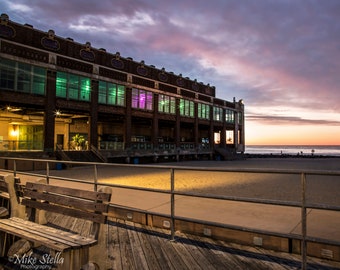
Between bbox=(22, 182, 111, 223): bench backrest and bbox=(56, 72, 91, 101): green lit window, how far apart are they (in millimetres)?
26253

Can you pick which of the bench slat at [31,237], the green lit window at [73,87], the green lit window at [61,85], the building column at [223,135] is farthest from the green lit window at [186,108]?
the bench slat at [31,237]

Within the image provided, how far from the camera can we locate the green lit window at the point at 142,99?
123 ft

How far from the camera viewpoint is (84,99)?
31.4 metres

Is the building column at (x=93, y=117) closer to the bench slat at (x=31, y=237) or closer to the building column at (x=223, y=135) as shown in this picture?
the bench slat at (x=31, y=237)

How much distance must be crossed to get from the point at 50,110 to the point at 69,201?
26.3 meters

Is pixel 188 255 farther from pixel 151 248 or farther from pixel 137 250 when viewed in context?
pixel 137 250

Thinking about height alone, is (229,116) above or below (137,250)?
above

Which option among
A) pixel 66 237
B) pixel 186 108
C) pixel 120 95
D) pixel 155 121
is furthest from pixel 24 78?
pixel 186 108

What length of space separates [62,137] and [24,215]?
1451 inches

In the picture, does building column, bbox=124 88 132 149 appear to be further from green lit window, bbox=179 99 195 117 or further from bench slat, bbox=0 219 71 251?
bench slat, bbox=0 219 71 251

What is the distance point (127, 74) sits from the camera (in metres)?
36.7

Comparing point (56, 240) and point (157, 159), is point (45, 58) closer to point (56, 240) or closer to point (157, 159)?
point (157, 159)

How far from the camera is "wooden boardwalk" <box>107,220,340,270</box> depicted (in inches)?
157

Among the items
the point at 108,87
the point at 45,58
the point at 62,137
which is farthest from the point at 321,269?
the point at 62,137
